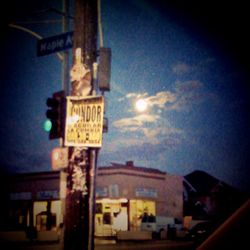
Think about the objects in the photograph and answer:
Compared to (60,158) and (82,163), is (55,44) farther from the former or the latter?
(82,163)

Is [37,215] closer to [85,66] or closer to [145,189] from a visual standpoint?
[145,189]

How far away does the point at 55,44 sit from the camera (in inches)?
346

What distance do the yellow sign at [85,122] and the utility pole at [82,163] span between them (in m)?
0.12

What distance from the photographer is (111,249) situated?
1928cm

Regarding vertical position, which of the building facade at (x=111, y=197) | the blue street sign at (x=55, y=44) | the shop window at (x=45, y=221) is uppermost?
the blue street sign at (x=55, y=44)

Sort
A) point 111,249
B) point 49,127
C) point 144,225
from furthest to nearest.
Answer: point 144,225 → point 111,249 → point 49,127

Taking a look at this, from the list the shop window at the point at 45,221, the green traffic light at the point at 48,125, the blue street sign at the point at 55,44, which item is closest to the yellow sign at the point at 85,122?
the green traffic light at the point at 48,125

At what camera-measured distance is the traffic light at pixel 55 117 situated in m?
7.11

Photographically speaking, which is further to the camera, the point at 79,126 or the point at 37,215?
the point at 37,215

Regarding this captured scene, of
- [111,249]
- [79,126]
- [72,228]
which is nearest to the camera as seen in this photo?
[72,228]

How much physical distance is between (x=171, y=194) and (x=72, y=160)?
123 feet

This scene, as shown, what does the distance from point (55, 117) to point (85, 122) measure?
94 cm

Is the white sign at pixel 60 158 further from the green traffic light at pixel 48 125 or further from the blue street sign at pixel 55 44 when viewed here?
the blue street sign at pixel 55 44

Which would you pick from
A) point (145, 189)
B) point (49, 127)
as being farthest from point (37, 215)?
point (49, 127)
